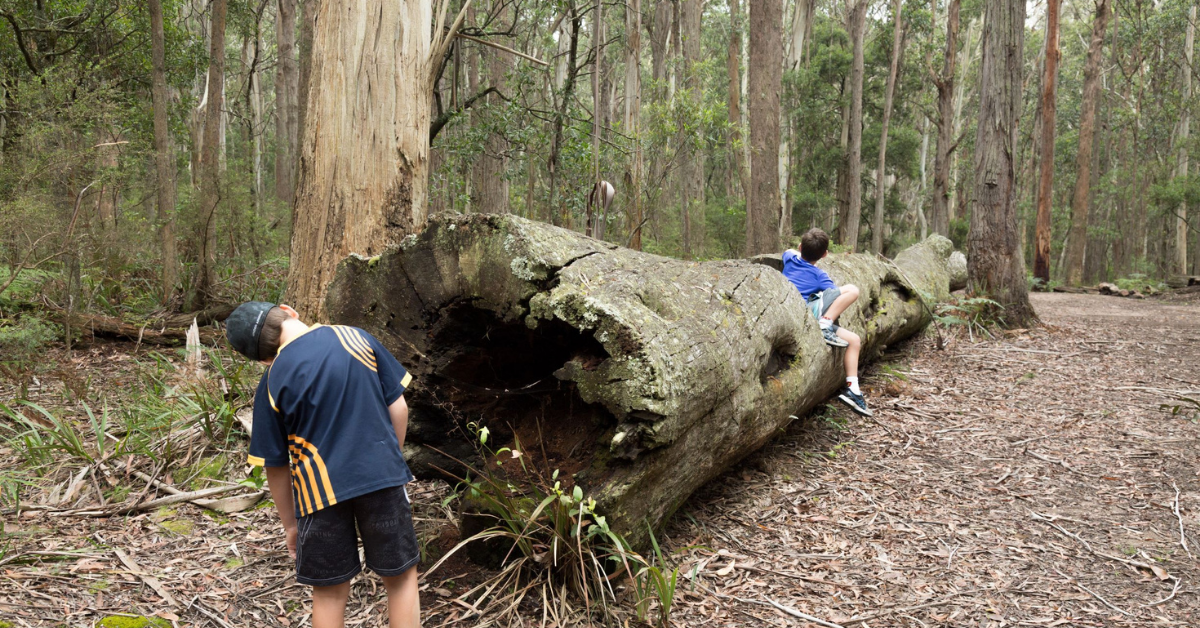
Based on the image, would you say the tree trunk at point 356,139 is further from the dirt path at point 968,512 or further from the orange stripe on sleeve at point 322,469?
the dirt path at point 968,512

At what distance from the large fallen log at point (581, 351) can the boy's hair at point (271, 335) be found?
91cm

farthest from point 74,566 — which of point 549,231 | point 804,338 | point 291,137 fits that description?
point 291,137

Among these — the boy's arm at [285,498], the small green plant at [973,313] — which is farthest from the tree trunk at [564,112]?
the boy's arm at [285,498]

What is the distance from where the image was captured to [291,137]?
1923cm

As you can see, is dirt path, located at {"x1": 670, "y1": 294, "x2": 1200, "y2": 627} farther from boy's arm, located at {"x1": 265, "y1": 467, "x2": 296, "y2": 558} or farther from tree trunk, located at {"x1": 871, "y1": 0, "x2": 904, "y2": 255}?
tree trunk, located at {"x1": 871, "y1": 0, "x2": 904, "y2": 255}

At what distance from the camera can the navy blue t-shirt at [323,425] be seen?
2.36 meters

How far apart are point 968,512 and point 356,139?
4.68 m

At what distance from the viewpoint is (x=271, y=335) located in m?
2.49

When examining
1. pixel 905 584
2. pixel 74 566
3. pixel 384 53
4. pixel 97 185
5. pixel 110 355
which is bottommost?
pixel 905 584

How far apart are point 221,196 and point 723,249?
50.4 ft

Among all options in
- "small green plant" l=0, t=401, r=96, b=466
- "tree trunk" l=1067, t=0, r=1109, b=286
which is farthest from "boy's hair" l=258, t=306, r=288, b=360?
"tree trunk" l=1067, t=0, r=1109, b=286

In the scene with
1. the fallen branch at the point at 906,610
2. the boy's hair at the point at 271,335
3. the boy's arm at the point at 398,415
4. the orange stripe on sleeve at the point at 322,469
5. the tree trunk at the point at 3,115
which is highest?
the tree trunk at the point at 3,115

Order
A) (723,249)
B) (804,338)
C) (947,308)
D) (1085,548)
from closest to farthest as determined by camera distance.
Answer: (1085,548) < (804,338) < (947,308) < (723,249)

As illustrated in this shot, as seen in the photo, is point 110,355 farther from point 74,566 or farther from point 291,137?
point 291,137
